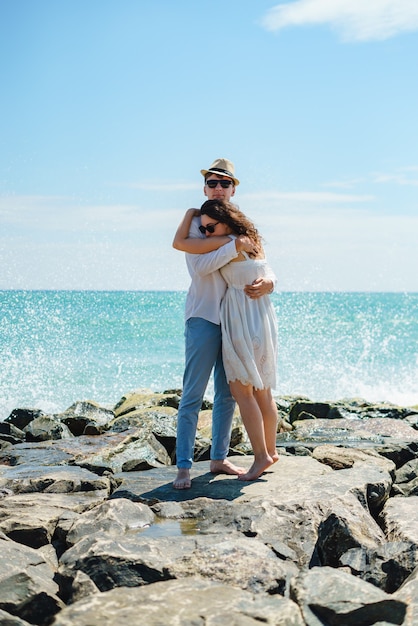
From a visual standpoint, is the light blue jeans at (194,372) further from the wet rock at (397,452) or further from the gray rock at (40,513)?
the wet rock at (397,452)

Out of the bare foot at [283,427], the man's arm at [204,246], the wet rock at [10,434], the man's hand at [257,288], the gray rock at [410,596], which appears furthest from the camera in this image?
the bare foot at [283,427]

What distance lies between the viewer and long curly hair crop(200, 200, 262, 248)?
17.9ft

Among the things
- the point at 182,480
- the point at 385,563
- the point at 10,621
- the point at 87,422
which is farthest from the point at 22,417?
the point at 10,621

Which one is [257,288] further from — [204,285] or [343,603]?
[343,603]

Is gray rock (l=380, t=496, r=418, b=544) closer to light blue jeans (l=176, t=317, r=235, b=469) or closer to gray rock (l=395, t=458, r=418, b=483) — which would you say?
gray rock (l=395, t=458, r=418, b=483)

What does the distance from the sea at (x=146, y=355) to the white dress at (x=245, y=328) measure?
13171mm

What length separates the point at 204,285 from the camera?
5.56 m

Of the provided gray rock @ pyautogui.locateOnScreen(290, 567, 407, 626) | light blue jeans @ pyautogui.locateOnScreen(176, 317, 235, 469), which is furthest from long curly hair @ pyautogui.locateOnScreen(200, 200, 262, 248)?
gray rock @ pyautogui.locateOnScreen(290, 567, 407, 626)

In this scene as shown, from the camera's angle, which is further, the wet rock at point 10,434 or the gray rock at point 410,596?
the wet rock at point 10,434

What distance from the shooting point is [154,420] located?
9461mm

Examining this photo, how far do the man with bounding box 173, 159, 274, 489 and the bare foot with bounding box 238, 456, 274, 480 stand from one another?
1.36 ft

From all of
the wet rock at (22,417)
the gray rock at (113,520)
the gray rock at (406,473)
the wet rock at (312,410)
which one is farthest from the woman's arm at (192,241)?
the wet rock at (22,417)

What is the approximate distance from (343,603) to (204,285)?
2724mm

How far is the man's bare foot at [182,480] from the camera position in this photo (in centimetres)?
549
